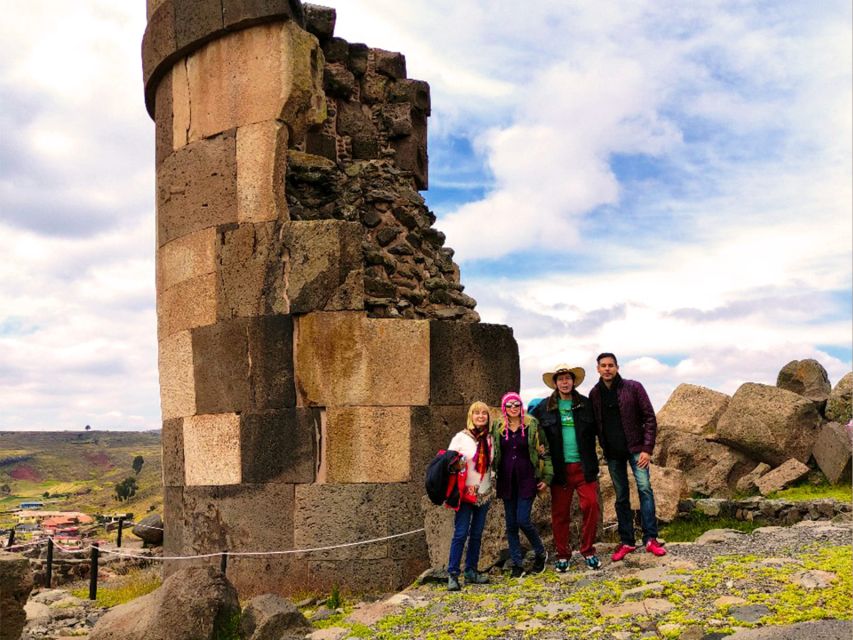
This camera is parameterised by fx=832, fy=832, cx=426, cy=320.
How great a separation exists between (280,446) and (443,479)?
1.86m

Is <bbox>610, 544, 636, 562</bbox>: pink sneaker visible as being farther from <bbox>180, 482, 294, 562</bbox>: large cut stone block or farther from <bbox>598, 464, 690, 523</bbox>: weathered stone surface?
<bbox>598, 464, 690, 523</bbox>: weathered stone surface

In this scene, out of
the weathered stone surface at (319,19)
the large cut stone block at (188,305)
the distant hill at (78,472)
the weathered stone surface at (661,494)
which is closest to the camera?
the large cut stone block at (188,305)

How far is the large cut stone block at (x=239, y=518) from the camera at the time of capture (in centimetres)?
729

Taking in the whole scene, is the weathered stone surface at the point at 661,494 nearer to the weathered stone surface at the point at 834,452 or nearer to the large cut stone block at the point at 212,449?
the weathered stone surface at the point at 834,452

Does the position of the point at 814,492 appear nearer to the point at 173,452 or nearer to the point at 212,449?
the point at 212,449

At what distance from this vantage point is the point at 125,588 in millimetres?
9016

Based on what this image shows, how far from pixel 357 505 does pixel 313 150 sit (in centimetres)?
371

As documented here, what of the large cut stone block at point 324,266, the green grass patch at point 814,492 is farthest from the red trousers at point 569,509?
the green grass patch at point 814,492

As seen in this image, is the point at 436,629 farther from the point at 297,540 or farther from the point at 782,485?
the point at 782,485

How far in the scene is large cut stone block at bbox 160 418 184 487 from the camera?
8086mm

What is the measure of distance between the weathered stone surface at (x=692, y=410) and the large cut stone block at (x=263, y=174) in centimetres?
828

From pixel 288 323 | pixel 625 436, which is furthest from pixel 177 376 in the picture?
pixel 625 436

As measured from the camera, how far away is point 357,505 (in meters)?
7.18

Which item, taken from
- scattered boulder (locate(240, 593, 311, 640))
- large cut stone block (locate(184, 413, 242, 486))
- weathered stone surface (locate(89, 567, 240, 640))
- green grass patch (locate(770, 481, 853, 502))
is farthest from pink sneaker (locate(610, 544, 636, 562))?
green grass patch (locate(770, 481, 853, 502))
